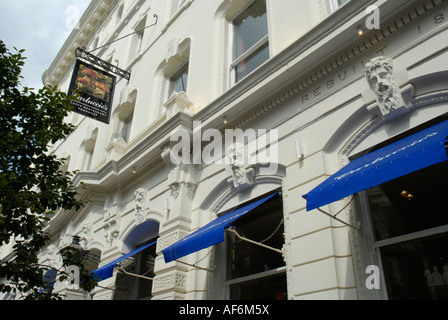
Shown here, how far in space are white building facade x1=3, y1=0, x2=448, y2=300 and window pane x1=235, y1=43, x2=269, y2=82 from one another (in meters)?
0.04

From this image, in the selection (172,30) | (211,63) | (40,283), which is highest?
(172,30)

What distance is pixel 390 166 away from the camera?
13.1 feet

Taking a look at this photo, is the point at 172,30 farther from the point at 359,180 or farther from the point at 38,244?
the point at 359,180

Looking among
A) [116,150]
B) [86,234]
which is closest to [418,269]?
[116,150]

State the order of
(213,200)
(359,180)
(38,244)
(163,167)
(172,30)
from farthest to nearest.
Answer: (172,30) → (163,167) → (213,200) → (38,244) → (359,180)

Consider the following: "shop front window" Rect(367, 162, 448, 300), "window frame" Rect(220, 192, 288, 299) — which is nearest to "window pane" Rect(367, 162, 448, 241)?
"shop front window" Rect(367, 162, 448, 300)

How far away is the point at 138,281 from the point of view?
33.0ft

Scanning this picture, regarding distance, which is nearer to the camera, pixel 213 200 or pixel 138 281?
pixel 213 200

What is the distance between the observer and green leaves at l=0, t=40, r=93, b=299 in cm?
529

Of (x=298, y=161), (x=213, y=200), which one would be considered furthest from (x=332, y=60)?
(x=213, y=200)

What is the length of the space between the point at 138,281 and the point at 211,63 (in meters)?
6.28

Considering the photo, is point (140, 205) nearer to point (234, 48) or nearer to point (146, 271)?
point (146, 271)

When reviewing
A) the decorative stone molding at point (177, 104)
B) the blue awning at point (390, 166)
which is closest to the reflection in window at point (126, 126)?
the decorative stone molding at point (177, 104)

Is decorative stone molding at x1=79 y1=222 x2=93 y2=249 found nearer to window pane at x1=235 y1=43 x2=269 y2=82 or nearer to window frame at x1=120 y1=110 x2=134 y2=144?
window frame at x1=120 y1=110 x2=134 y2=144
